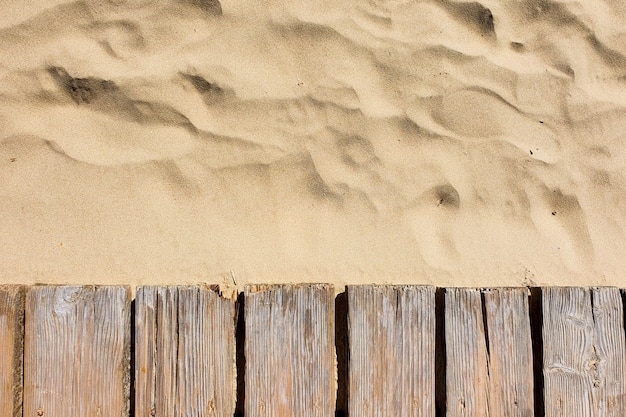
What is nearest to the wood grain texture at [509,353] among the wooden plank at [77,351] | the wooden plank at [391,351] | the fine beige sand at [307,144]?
the wooden plank at [391,351]

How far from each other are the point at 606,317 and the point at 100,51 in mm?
2588

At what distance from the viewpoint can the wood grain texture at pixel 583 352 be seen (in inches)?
73.0

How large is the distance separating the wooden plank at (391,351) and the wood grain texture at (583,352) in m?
0.46

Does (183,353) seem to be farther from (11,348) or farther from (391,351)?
(391,351)

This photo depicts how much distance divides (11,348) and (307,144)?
1534 millimetres

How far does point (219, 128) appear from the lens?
249cm

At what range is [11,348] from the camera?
5.90ft

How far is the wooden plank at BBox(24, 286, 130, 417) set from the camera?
1.80 meters

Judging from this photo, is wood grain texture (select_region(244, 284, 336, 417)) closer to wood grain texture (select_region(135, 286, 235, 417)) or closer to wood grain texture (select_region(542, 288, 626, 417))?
wood grain texture (select_region(135, 286, 235, 417))

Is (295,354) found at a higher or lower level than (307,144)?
lower

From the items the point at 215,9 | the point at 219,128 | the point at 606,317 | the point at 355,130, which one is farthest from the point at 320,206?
the point at 606,317

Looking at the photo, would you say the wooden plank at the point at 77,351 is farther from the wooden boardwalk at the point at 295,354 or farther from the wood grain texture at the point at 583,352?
the wood grain texture at the point at 583,352

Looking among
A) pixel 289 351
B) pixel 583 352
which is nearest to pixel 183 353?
pixel 289 351

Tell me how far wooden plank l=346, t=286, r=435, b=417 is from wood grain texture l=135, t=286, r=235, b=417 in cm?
47
